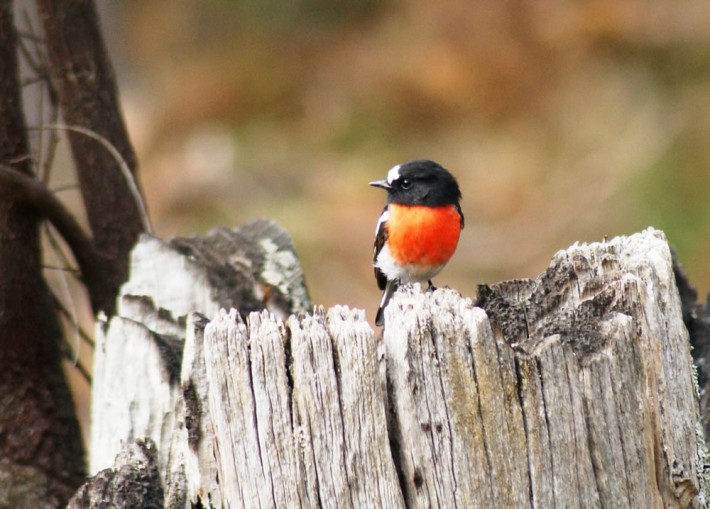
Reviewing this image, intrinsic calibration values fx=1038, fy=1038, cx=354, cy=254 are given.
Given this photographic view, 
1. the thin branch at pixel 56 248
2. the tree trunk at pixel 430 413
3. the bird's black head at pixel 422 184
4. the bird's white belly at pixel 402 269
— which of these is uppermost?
the bird's black head at pixel 422 184

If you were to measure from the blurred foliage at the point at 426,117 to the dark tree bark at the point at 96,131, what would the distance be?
21.5 ft

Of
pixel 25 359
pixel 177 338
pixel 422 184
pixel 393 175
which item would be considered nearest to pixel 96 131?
pixel 25 359

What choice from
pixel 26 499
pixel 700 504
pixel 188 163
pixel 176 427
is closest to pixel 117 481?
pixel 176 427

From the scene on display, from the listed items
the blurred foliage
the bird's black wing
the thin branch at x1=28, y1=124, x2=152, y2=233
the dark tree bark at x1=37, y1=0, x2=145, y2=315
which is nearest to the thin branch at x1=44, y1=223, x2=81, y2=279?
the dark tree bark at x1=37, y1=0, x2=145, y2=315

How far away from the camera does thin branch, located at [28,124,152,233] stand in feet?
16.1

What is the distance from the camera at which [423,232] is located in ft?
17.9

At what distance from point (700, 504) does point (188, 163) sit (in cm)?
1171

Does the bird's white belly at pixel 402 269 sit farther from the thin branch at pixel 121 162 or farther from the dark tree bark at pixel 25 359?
the dark tree bark at pixel 25 359

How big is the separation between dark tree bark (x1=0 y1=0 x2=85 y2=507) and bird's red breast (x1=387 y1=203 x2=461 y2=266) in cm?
182

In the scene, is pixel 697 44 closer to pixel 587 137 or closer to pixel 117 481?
pixel 587 137

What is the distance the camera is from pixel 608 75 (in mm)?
12938

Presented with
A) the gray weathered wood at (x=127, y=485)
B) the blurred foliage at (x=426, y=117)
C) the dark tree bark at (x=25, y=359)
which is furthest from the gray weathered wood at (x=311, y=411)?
the blurred foliage at (x=426, y=117)

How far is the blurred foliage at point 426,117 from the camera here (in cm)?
1204

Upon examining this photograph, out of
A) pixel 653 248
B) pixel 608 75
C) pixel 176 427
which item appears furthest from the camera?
pixel 608 75
